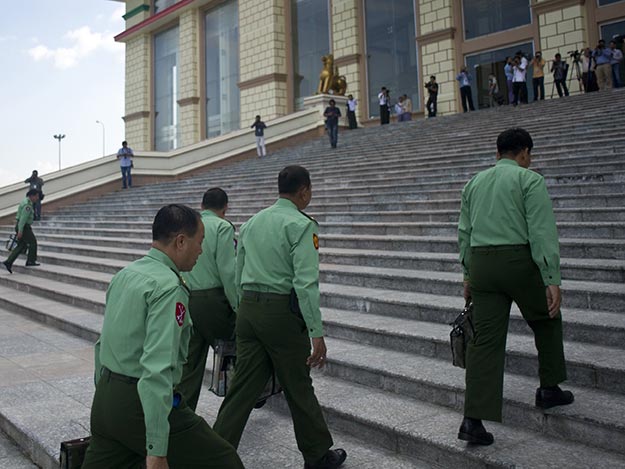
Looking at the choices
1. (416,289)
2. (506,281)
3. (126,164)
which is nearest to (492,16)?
(126,164)

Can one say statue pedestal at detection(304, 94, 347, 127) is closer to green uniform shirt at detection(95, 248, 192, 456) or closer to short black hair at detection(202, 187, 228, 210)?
short black hair at detection(202, 187, 228, 210)

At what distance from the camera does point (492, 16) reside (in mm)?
22047

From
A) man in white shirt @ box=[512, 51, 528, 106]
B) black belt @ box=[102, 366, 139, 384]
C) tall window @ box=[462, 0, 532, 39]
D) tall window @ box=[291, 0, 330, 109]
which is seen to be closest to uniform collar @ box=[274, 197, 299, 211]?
black belt @ box=[102, 366, 139, 384]

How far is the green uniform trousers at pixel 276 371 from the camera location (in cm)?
326

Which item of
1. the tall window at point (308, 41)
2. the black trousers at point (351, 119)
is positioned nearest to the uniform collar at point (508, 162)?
the black trousers at point (351, 119)

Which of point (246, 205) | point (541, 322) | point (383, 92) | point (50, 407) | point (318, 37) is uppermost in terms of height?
point (318, 37)

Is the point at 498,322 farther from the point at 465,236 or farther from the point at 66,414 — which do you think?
the point at 66,414

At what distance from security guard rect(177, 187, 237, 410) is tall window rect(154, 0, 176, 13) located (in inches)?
1347

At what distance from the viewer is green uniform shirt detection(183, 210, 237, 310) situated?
3.85 meters

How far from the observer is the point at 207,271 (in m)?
3.89

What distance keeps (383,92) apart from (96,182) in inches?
425

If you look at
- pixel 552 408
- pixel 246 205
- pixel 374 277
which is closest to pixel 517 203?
pixel 552 408

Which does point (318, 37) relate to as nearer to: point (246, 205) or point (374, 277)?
point (246, 205)

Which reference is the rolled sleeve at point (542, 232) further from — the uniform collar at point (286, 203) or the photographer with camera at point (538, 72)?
the photographer with camera at point (538, 72)
